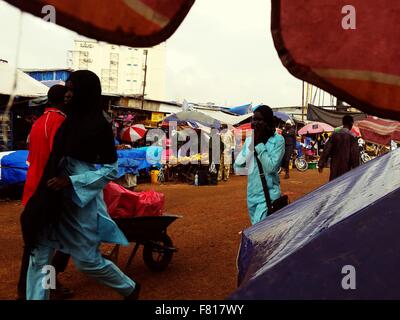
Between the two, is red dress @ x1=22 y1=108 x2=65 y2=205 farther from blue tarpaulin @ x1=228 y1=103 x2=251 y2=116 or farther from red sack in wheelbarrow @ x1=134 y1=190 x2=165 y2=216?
blue tarpaulin @ x1=228 y1=103 x2=251 y2=116

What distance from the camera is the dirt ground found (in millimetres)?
4129

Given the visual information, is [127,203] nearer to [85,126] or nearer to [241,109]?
[85,126]

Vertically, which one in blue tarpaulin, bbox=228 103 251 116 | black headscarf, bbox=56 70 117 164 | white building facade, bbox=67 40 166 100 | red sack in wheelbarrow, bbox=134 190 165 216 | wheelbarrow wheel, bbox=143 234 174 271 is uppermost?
white building facade, bbox=67 40 166 100

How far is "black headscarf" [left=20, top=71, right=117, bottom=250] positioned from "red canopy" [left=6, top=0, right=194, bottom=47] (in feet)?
4.85

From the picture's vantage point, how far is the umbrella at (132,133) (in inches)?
631

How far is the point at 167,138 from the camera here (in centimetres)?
1593

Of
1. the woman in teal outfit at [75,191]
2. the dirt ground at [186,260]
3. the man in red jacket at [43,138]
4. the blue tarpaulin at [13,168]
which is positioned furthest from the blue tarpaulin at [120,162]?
the woman in teal outfit at [75,191]

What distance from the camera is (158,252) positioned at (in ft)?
16.0

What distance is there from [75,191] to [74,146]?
30cm

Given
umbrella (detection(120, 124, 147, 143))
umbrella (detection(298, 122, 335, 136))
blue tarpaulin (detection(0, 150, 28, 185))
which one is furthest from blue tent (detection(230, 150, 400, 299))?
umbrella (detection(298, 122, 335, 136))

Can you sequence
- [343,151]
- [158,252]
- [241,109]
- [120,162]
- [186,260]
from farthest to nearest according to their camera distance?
1. [241,109]
2. [120,162]
3. [343,151]
4. [186,260]
5. [158,252]

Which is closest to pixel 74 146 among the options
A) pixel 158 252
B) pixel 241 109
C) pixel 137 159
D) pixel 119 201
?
pixel 119 201
